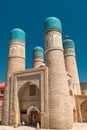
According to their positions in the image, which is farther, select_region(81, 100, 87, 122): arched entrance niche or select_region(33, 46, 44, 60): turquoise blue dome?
select_region(33, 46, 44, 60): turquoise blue dome

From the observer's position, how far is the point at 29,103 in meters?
24.5

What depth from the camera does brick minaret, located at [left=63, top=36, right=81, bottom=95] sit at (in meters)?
31.9

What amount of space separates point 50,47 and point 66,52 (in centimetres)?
999

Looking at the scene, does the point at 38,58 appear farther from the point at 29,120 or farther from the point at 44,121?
the point at 44,121

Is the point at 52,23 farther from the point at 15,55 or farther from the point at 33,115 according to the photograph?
the point at 33,115

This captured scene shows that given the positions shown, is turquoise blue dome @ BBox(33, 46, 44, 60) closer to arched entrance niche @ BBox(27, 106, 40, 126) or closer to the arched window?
the arched window

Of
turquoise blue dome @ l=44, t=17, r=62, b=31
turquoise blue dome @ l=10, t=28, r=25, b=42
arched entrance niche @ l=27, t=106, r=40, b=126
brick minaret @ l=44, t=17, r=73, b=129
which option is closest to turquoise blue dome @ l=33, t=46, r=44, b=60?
turquoise blue dome @ l=10, t=28, r=25, b=42

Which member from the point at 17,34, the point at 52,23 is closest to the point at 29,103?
the point at 17,34

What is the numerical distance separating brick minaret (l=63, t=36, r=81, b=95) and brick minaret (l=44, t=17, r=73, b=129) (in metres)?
8.61

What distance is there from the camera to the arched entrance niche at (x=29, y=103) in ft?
78.5

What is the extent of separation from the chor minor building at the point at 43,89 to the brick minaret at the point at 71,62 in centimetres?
473

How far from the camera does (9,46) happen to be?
27.8 meters

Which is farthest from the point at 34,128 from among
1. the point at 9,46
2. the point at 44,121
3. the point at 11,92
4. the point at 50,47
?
the point at 9,46

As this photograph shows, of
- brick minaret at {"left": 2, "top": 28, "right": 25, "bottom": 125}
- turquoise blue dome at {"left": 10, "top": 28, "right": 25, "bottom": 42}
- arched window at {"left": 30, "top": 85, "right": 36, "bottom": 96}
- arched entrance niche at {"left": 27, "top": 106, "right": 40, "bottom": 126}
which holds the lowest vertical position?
arched entrance niche at {"left": 27, "top": 106, "right": 40, "bottom": 126}
